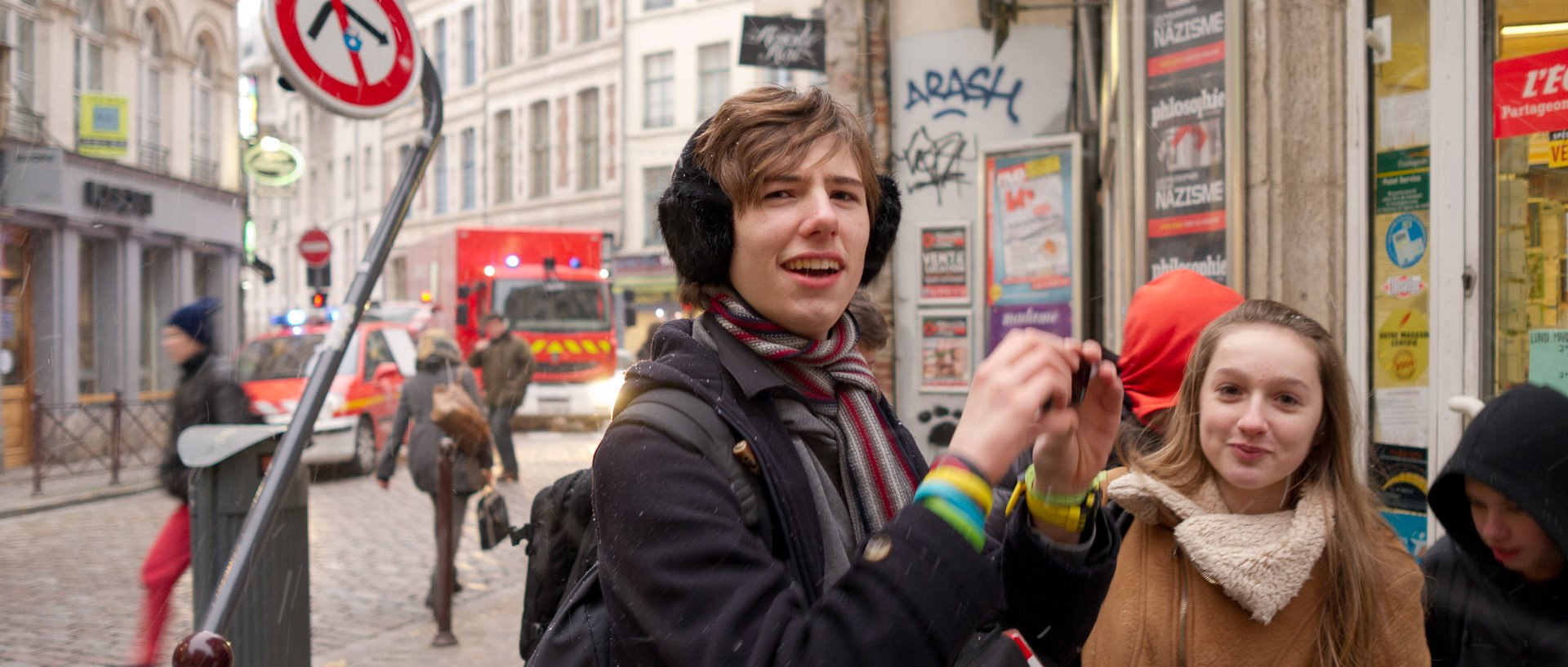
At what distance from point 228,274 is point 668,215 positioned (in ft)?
65.6

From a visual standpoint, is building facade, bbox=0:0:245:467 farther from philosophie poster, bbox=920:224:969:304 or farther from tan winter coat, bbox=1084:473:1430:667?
tan winter coat, bbox=1084:473:1430:667

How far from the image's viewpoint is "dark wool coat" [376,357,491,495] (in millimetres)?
6602

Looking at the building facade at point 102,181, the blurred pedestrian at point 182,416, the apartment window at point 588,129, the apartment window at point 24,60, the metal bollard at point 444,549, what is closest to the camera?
the blurred pedestrian at point 182,416

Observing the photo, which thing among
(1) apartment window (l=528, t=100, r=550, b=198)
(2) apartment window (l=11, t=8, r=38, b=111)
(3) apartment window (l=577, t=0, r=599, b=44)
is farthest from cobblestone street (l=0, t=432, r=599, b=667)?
(3) apartment window (l=577, t=0, r=599, b=44)

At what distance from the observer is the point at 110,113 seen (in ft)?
41.6

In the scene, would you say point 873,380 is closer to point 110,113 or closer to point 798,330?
point 798,330

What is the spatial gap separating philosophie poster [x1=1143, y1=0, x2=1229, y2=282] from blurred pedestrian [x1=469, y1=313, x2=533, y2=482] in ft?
24.9

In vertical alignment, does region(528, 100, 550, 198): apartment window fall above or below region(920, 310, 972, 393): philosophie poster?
above

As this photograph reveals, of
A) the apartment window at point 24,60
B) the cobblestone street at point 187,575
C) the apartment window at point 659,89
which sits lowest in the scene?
the cobblestone street at point 187,575

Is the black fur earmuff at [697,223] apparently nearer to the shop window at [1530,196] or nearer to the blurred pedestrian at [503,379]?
the shop window at [1530,196]

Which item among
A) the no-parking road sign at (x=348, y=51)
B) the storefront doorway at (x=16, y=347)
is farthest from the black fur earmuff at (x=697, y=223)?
the storefront doorway at (x=16, y=347)

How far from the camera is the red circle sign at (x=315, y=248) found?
15.6 meters

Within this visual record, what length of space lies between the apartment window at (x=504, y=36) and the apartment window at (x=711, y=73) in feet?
18.1

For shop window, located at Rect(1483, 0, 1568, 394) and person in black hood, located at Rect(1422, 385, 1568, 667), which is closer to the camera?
person in black hood, located at Rect(1422, 385, 1568, 667)
